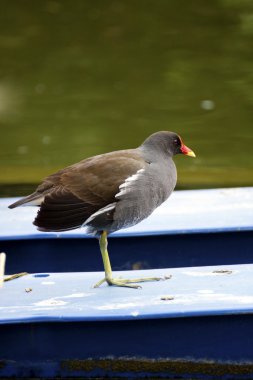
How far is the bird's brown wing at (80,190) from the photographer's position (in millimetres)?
3340

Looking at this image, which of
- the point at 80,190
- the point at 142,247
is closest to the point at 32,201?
the point at 80,190

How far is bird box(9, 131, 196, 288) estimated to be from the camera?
3.35 m

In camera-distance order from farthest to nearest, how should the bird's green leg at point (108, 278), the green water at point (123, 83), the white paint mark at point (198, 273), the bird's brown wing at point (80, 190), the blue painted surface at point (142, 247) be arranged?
1. the green water at point (123, 83)
2. the blue painted surface at point (142, 247)
3. the white paint mark at point (198, 273)
4. the bird's green leg at point (108, 278)
5. the bird's brown wing at point (80, 190)

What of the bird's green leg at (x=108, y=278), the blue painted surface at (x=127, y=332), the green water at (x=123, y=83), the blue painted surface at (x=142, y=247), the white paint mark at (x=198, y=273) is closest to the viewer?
the blue painted surface at (x=127, y=332)

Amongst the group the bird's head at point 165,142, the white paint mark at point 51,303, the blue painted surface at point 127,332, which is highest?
the bird's head at point 165,142

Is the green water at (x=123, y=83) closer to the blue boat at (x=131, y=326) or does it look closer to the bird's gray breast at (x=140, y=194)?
the blue boat at (x=131, y=326)

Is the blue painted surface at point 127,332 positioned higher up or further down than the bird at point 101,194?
further down

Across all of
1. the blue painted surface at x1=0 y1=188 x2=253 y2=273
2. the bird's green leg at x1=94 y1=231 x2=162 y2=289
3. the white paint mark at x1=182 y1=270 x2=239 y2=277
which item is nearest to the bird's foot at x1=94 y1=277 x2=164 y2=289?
the bird's green leg at x1=94 y1=231 x2=162 y2=289

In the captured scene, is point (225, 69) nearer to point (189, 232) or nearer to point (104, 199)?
point (189, 232)

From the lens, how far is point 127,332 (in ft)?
10.6

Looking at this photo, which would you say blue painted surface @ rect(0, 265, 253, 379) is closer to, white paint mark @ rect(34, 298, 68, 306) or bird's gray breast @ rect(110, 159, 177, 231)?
white paint mark @ rect(34, 298, 68, 306)

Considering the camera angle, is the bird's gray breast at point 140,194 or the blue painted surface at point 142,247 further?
the blue painted surface at point 142,247

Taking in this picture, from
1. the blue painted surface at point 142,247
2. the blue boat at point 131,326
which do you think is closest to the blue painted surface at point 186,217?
the blue painted surface at point 142,247

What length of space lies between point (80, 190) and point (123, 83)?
5.85 m
